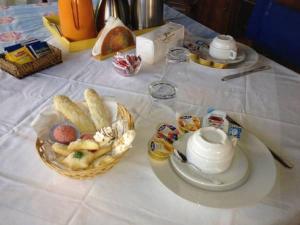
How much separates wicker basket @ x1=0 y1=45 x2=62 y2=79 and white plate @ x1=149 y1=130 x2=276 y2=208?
480 millimetres

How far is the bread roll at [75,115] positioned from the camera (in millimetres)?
607

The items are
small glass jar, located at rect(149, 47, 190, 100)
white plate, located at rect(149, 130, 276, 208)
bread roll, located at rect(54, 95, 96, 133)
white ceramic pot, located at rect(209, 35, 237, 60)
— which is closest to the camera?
white plate, located at rect(149, 130, 276, 208)

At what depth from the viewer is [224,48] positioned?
884 mm

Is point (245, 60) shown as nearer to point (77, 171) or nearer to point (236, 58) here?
point (236, 58)

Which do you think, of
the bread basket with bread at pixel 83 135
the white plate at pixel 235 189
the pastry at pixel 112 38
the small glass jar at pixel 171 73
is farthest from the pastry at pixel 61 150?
the pastry at pixel 112 38

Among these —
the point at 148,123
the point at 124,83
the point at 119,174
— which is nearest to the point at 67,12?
the point at 124,83

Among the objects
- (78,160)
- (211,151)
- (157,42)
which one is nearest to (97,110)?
(78,160)

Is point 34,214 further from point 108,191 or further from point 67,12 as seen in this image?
point 67,12

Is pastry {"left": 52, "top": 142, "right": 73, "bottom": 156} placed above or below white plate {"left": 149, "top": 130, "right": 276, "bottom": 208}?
above

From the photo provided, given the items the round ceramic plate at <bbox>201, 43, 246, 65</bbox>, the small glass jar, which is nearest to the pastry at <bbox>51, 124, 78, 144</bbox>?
the small glass jar

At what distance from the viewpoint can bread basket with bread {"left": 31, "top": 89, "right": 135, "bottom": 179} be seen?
Result: 503 mm

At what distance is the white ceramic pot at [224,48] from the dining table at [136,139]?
0.05 metres

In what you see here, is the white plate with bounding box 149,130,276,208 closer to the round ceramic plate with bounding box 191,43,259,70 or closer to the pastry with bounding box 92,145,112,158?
the pastry with bounding box 92,145,112,158

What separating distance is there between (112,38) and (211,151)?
58cm
